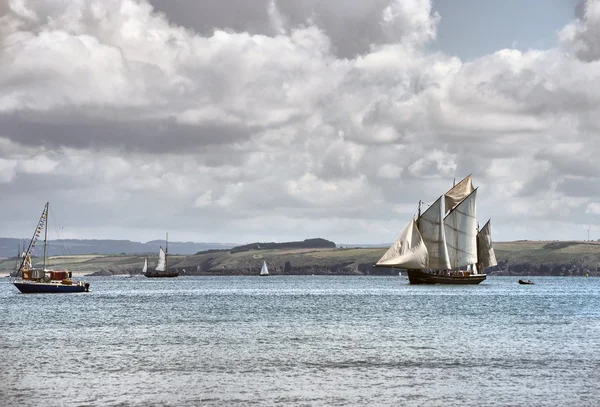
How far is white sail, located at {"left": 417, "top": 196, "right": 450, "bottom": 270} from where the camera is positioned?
6644 inches

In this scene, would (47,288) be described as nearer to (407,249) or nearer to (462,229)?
(407,249)

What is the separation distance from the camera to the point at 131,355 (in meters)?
57.7

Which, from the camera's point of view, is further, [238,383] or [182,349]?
[182,349]

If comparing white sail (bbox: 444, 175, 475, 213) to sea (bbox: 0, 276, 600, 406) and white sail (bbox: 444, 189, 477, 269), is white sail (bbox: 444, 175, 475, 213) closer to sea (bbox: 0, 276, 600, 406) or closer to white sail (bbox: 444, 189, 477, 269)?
white sail (bbox: 444, 189, 477, 269)

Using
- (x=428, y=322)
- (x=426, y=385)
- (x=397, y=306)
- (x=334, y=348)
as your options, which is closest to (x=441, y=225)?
(x=397, y=306)

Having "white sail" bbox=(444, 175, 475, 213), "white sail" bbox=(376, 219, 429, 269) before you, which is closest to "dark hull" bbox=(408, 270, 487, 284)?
"white sail" bbox=(376, 219, 429, 269)

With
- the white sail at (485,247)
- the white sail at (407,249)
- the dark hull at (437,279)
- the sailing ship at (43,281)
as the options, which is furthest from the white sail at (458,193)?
the sailing ship at (43,281)

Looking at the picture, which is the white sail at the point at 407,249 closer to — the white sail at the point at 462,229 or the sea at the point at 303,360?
the white sail at the point at 462,229

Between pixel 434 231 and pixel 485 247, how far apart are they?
25.9 m

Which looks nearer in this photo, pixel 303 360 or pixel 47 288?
pixel 303 360

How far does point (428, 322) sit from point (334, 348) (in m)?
25.4

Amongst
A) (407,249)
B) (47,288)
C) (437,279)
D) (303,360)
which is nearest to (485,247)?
(437,279)

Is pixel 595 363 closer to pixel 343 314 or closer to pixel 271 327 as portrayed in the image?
pixel 271 327

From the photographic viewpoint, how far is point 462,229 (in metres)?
170
